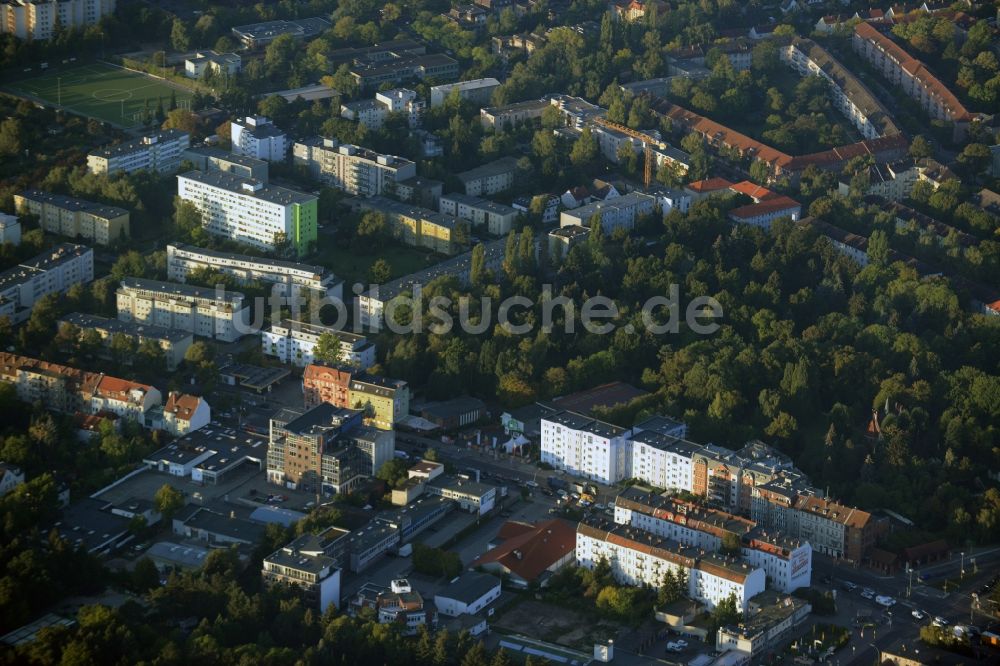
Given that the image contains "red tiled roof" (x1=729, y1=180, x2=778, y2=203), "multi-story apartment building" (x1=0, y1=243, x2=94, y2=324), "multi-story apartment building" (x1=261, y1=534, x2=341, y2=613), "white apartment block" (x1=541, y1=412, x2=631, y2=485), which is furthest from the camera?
"red tiled roof" (x1=729, y1=180, x2=778, y2=203)

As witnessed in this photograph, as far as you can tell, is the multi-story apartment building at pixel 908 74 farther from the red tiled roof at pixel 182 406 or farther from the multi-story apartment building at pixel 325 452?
the red tiled roof at pixel 182 406

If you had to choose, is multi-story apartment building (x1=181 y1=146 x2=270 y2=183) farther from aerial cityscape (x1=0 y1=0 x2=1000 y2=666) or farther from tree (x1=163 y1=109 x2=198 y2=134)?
tree (x1=163 y1=109 x2=198 y2=134)

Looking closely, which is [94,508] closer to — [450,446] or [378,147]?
[450,446]

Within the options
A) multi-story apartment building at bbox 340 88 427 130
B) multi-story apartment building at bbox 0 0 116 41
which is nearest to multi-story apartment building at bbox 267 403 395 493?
multi-story apartment building at bbox 340 88 427 130

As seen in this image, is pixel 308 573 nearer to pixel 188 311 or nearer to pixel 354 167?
pixel 188 311

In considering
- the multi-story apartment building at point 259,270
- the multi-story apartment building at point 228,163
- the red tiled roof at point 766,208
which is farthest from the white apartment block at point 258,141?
the red tiled roof at point 766,208

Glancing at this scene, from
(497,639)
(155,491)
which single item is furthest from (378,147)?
(497,639)

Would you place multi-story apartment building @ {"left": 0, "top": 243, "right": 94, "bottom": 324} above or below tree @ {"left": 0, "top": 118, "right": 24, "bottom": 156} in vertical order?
below
